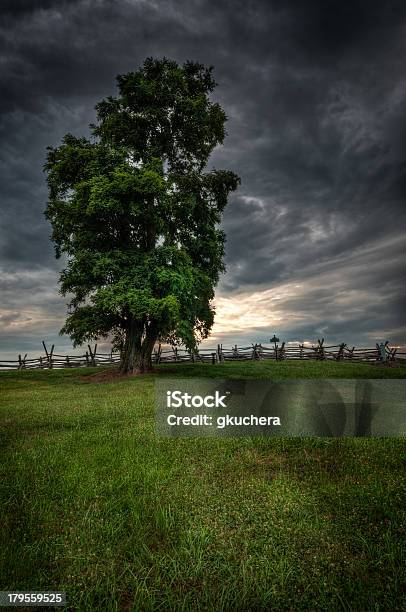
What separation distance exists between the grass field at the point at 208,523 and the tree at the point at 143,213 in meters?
14.1

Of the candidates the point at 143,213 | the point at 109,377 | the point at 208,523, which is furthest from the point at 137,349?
the point at 208,523

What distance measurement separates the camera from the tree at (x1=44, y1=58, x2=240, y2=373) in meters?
21.4

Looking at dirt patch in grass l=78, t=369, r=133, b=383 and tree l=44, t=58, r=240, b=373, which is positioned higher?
tree l=44, t=58, r=240, b=373

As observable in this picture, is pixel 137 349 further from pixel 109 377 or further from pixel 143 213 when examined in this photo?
pixel 143 213

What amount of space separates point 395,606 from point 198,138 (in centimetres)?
2794

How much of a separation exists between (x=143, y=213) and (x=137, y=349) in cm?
975

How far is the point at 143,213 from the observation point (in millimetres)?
22516

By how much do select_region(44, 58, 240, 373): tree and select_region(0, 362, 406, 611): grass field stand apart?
46.2 ft

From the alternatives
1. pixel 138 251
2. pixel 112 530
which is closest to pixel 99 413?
pixel 112 530

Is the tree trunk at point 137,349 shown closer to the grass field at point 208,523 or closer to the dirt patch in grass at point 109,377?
the dirt patch in grass at point 109,377

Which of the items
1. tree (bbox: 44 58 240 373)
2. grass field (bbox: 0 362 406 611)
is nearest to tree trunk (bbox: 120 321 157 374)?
tree (bbox: 44 58 240 373)

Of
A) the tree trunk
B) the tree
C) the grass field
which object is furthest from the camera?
the tree trunk

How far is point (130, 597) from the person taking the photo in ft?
10.5

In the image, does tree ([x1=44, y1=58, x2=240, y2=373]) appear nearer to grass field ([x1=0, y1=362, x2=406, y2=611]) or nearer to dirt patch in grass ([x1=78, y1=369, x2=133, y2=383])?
dirt patch in grass ([x1=78, y1=369, x2=133, y2=383])
